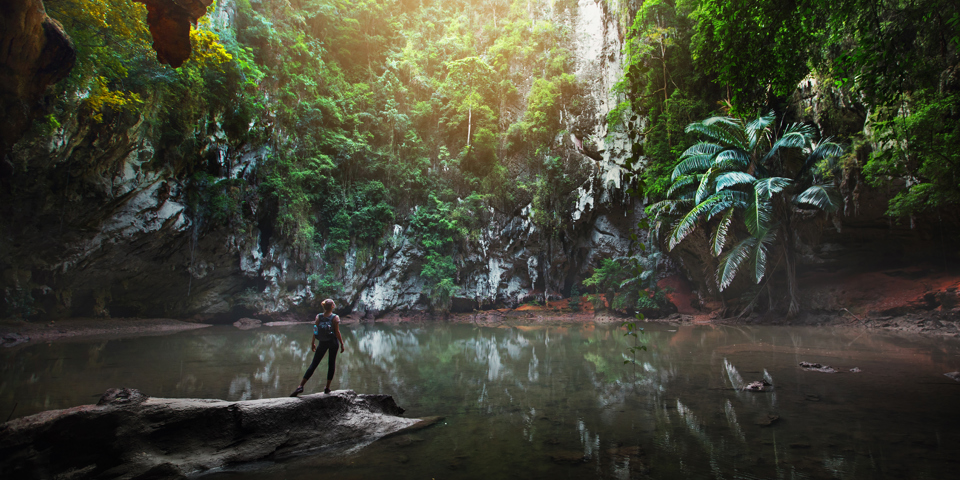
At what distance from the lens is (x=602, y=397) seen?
4.91 meters

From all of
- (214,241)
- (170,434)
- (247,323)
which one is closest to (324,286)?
(247,323)

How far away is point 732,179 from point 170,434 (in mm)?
14428

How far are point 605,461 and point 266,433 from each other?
2977 mm

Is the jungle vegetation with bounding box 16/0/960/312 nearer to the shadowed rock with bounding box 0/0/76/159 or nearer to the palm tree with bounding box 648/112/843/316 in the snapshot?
the palm tree with bounding box 648/112/843/316

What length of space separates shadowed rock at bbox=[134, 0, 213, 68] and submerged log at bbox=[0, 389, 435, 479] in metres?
4.05

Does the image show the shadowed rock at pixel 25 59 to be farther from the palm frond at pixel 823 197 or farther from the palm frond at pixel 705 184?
the palm frond at pixel 823 197

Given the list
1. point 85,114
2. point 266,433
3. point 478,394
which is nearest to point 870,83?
point 478,394

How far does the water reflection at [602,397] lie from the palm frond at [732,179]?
4988 millimetres

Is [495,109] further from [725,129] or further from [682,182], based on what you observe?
[725,129]

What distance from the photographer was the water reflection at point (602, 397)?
118 inches

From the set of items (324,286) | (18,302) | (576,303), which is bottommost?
(576,303)

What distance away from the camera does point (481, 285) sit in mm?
20969

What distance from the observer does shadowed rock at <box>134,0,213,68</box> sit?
4.83 metres

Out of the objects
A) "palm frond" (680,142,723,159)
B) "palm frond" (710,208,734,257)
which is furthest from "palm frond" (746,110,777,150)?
"palm frond" (710,208,734,257)
